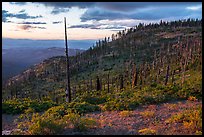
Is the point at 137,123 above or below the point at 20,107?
above

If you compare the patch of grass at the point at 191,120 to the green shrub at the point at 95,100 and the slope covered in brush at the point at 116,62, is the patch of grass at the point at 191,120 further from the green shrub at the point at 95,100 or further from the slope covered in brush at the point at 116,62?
the slope covered in brush at the point at 116,62

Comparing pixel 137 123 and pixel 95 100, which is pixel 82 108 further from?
pixel 137 123

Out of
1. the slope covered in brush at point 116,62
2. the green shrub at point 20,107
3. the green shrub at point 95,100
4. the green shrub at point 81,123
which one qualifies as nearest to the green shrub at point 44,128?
the green shrub at point 81,123

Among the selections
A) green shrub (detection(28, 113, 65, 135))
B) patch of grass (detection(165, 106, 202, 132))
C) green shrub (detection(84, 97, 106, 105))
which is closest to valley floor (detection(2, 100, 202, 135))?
patch of grass (detection(165, 106, 202, 132))

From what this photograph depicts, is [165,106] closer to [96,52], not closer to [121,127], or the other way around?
[121,127]

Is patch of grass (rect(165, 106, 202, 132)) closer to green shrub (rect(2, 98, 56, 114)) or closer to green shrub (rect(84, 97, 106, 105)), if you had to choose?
green shrub (rect(84, 97, 106, 105))

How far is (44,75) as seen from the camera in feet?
373

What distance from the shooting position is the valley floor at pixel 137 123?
10.1m

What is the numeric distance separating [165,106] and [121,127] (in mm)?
4385

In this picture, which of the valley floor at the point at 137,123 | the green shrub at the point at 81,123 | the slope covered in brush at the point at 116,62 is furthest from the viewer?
the slope covered in brush at the point at 116,62

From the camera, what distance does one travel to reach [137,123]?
1127 cm

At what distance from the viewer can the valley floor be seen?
10.1m

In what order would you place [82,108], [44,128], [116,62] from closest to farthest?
1. [44,128]
2. [82,108]
3. [116,62]

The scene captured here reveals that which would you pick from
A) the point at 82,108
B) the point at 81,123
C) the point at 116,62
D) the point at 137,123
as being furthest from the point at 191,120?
the point at 116,62
